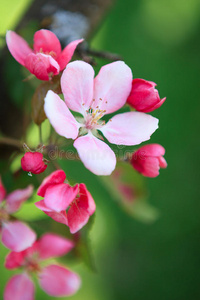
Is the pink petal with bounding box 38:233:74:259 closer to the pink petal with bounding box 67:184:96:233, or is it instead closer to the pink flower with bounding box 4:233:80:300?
the pink flower with bounding box 4:233:80:300

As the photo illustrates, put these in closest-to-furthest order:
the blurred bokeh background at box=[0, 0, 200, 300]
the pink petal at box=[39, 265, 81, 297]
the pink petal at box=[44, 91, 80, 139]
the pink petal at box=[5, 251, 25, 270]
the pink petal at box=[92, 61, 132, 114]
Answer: the pink petal at box=[44, 91, 80, 139], the pink petal at box=[92, 61, 132, 114], the pink petal at box=[5, 251, 25, 270], the pink petal at box=[39, 265, 81, 297], the blurred bokeh background at box=[0, 0, 200, 300]

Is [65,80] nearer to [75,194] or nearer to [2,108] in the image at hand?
[75,194]

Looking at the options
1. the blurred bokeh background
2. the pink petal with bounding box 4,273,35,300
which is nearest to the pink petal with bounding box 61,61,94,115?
the pink petal with bounding box 4,273,35,300

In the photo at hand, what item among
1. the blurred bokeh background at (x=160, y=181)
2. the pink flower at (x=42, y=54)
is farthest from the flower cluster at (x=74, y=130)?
the blurred bokeh background at (x=160, y=181)

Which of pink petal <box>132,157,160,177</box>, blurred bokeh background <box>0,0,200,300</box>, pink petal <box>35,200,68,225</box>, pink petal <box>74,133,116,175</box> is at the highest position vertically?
pink petal <box>74,133,116,175</box>

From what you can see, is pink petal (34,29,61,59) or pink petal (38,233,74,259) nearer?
pink petal (34,29,61,59)

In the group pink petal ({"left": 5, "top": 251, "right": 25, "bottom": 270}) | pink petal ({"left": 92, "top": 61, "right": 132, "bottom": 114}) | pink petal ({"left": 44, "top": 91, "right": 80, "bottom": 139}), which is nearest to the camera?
pink petal ({"left": 44, "top": 91, "right": 80, "bottom": 139})

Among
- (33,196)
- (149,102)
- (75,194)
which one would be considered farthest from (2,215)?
(149,102)
